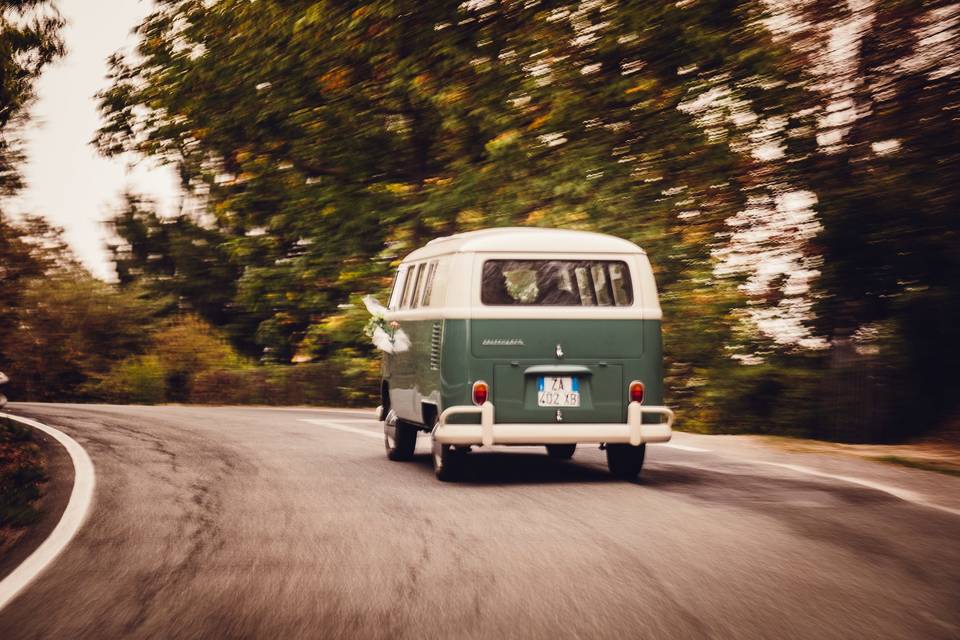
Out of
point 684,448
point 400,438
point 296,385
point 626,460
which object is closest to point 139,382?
point 296,385

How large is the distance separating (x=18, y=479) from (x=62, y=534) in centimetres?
325

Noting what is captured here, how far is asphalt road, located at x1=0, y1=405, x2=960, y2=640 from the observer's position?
5.06 metres

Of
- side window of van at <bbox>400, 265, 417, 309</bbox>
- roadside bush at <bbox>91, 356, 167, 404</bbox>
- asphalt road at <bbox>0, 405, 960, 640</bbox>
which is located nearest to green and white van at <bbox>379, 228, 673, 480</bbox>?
asphalt road at <bbox>0, 405, 960, 640</bbox>

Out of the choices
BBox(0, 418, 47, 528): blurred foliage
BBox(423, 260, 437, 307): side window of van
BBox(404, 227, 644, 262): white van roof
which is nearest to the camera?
BBox(0, 418, 47, 528): blurred foliage

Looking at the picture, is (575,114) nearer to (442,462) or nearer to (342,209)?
(342,209)

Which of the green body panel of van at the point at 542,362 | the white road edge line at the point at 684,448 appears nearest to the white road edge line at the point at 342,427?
the white road edge line at the point at 684,448

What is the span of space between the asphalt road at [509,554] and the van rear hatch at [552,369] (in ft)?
2.17

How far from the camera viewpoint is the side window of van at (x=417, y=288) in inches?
434

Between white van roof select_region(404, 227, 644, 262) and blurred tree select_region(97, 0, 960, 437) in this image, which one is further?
blurred tree select_region(97, 0, 960, 437)

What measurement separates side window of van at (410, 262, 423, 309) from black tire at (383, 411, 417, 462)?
52.1 inches

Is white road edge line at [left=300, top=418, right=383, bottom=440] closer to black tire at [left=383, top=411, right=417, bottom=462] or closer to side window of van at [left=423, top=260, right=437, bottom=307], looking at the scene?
black tire at [left=383, top=411, right=417, bottom=462]

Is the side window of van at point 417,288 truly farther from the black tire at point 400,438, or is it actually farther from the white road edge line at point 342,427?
the white road edge line at point 342,427

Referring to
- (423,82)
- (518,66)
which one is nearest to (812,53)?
(518,66)

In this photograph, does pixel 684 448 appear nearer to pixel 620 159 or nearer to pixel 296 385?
pixel 620 159
